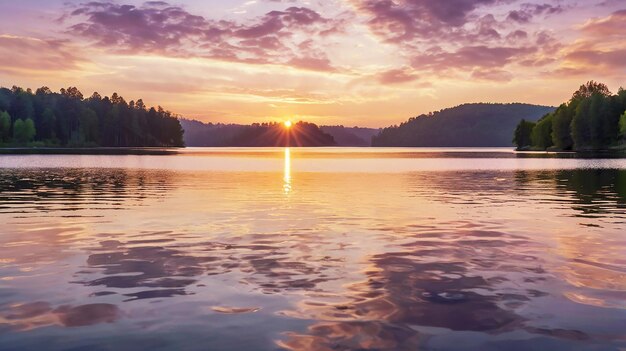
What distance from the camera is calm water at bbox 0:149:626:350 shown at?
1209 centimetres

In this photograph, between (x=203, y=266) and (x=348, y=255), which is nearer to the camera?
(x=203, y=266)

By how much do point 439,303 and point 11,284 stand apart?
12.1 m

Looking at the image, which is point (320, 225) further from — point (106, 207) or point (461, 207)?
point (106, 207)

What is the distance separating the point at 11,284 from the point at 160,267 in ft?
14.4

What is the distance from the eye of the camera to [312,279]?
17.2 metres

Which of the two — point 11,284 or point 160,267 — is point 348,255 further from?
point 11,284

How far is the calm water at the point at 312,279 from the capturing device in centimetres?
1209

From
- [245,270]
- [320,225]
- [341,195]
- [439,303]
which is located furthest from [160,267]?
[341,195]

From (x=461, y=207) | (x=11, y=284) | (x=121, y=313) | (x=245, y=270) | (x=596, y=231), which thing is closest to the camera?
(x=121, y=313)

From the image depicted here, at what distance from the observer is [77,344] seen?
1151cm

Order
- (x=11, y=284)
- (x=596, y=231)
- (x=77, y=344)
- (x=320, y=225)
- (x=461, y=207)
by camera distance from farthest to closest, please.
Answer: (x=461, y=207)
(x=320, y=225)
(x=596, y=231)
(x=11, y=284)
(x=77, y=344)

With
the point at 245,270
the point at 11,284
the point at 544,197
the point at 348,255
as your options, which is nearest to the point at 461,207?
the point at 544,197

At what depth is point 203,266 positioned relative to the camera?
1914 cm

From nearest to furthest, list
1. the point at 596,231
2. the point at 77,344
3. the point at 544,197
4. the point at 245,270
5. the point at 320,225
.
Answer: the point at 77,344 < the point at 245,270 < the point at 596,231 < the point at 320,225 < the point at 544,197
